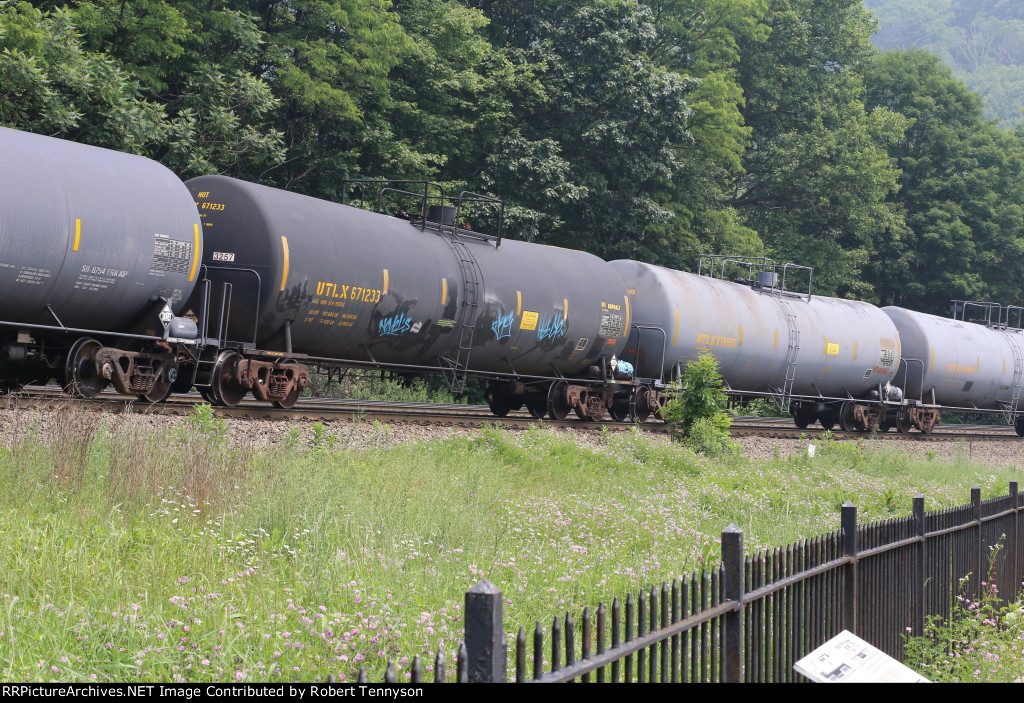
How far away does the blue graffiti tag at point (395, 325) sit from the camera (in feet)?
56.0

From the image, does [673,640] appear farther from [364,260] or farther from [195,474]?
[364,260]

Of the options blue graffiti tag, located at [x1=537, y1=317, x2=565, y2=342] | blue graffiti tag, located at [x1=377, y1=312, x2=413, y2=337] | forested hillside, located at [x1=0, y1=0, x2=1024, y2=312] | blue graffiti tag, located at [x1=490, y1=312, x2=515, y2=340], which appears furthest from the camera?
forested hillside, located at [x1=0, y1=0, x2=1024, y2=312]

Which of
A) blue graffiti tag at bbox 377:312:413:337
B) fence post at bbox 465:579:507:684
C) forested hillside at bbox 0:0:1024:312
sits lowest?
fence post at bbox 465:579:507:684

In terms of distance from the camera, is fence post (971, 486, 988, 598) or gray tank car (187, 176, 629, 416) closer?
fence post (971, 486, 988, 598)

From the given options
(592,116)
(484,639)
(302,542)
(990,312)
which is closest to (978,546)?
(302,542)

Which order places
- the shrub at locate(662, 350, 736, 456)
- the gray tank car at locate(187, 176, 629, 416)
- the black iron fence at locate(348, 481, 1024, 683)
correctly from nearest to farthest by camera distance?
the black iron fence at locate(348, 481, 1024, 683) < the gray tank car at locate(187, 176, 629, 416) < the shrub at locate(662, 350, 736, 456)

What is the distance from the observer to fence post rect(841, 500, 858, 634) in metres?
6.24

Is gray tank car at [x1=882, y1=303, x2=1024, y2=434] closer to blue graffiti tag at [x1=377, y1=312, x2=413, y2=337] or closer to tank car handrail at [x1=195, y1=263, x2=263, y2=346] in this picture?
blue graffiti tag at [x1=377, y1=312, x2=413, y2=337]

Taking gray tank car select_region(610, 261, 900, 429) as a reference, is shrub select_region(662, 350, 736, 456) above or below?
below

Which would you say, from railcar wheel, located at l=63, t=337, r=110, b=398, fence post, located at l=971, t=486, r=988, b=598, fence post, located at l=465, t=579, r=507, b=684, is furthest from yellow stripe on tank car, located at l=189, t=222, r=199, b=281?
fence post, located at l=465, t=579, r=507, b=684

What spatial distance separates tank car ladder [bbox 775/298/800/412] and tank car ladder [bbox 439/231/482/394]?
10497 mm

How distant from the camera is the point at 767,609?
527cm

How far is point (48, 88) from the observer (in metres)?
22.4

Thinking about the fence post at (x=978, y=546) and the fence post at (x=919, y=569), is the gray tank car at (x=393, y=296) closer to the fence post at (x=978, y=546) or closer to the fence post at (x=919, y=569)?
the fence post at (x=978, y=546)
